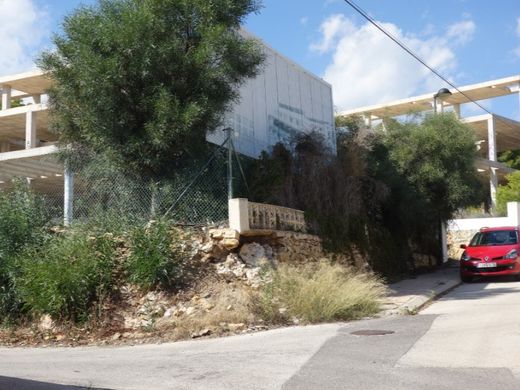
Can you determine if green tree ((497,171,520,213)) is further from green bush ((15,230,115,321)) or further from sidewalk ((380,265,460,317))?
green bush ((15,230,115,321))

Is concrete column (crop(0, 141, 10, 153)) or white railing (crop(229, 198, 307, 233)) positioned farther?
concrete column (crop(0, 141, 10, 153))

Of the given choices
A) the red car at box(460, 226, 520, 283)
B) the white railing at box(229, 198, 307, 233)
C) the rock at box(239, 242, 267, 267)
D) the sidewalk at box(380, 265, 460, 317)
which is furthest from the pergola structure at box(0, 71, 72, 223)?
the red car at box(460, 226, 520, 283)

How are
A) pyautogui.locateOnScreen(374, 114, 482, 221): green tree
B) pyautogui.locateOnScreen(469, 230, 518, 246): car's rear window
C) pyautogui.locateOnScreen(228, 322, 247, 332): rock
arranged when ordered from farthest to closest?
pyautogui.locateOnScreen(374, 114, 482, 221): green tree
pyautogui.locateOnScreen(469, 230, 518, 246): car's rear window
pyautogui.locateOnScreen(228, 322, 247, 332): rock

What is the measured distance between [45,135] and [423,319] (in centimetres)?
2728

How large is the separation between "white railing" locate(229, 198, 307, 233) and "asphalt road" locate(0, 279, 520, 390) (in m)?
2.94

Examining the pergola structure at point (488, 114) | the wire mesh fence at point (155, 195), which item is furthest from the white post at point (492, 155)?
the wire mesh fence at point (155, 195)

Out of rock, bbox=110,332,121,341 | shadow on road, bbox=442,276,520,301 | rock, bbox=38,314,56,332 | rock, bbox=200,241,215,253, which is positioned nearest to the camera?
rock, bbox=110,332,121,341

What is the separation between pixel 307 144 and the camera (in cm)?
1762

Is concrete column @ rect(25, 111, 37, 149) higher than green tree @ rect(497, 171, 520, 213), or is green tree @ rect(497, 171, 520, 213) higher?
concrete column @ rect(25, 111, 37, 149)

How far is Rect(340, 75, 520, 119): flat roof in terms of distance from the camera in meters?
43.7

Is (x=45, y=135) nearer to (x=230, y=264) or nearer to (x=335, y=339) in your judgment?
(x=230, y=264)

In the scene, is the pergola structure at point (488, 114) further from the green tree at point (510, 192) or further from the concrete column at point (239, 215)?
the concrete column at point (239, 215)

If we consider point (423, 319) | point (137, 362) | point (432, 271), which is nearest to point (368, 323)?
point (423, 319)

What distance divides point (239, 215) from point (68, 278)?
11.8ft
